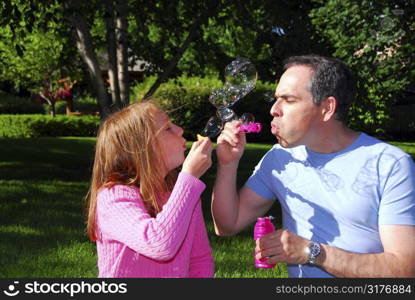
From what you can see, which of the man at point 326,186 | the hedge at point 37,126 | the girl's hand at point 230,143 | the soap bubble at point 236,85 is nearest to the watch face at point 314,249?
the man at point 326,186

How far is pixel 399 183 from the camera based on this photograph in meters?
2.83

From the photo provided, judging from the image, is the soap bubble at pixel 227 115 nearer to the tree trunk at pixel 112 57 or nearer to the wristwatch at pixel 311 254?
the wristwatch at pixel 311 254

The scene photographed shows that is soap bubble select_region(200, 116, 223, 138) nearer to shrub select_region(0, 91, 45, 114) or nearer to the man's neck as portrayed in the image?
the man's neck

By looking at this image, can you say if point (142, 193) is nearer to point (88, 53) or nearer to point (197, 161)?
point (197, 161)

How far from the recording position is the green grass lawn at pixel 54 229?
5855 millimetres

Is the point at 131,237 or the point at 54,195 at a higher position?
the point at 131,237

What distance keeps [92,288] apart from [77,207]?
20.6ft

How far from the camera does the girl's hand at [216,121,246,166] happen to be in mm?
3082

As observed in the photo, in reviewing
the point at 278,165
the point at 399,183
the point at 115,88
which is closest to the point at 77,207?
the point at 115,88

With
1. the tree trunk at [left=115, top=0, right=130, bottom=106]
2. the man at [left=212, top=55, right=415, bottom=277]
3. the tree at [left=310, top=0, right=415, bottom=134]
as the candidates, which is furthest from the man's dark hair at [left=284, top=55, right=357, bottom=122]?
the tree trunk at [left=115, top=0, right=130, bottom=106]

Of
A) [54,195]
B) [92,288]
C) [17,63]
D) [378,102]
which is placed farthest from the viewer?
[17,63]

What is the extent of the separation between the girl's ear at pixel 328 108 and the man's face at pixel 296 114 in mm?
28

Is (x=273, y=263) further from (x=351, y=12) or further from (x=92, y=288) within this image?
(x=351, y=12)

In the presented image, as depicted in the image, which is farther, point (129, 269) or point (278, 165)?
point (278, 165)
